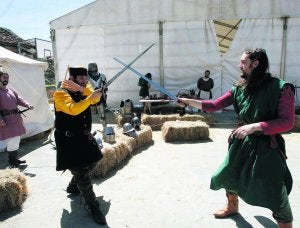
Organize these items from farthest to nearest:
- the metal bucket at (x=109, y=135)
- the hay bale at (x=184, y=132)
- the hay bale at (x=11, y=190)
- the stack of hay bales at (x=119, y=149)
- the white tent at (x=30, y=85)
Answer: the hay bale at (x=184, y=132) → the white tent at (x=30, y=85) → the metal bucket at (x=109, y=135) → the stack of hay bales at (x=119, y=149) → the hay bale at (x=11, y=190)

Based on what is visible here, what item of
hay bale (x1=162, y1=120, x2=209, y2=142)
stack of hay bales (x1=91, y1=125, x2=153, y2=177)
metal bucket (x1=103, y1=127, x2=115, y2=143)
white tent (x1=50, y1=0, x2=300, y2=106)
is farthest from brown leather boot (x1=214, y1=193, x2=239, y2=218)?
white tent (x1=50, y1=0, x2=300, y2=106)

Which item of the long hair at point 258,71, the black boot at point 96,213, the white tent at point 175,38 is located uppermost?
the white tent at point 175,38

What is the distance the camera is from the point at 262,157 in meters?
2.48

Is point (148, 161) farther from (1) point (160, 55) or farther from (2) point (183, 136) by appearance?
(1) point (160, 55)

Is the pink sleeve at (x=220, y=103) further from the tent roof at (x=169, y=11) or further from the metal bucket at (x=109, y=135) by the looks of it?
the tent roof at (x=169, y=11)

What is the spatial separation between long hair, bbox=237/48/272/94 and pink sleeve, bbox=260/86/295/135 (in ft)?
0.63

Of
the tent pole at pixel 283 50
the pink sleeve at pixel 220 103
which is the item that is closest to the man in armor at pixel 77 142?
the pink sleeve at pixel 220 103

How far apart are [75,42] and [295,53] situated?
7.31m

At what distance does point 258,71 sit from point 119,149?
2.97m

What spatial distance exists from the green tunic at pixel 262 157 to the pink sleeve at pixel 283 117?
0.05 metres

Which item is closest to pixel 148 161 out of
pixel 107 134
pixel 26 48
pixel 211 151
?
pixel 107 134

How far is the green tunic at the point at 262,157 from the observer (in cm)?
242

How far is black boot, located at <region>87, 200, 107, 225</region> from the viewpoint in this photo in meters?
3.17

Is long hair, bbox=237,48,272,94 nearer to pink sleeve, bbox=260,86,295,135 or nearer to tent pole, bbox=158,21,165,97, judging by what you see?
pink sleeve, bbox=260,86,295,135
